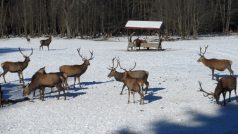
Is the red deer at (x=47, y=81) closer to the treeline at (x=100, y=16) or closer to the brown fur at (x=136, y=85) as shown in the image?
the brown fur at (x=136, y=85)

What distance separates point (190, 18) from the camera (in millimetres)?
71125

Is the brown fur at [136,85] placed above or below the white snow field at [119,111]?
above

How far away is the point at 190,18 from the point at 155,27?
73.4ft

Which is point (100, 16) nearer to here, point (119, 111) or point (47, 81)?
point (47, 81)

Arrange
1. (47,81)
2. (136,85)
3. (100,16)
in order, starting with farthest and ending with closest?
(100,16) → (47,81) → (136,85)

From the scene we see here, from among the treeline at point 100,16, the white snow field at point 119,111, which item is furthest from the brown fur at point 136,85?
the treeline at point 100,16

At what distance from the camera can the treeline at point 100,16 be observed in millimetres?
71438

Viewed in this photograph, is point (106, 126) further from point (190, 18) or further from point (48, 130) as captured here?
point (190, 18)

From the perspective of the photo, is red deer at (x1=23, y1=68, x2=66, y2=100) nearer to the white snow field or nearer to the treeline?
the white snow field

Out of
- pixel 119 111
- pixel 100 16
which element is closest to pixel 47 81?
pixel 119 111

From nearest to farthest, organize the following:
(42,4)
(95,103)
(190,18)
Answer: (95,103) < (190,18) < (42,4)

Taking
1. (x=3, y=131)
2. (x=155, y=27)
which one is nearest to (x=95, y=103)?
(x=3, y=131)

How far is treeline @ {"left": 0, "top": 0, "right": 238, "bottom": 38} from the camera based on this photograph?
71.4 metres

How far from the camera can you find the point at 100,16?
261 ft
